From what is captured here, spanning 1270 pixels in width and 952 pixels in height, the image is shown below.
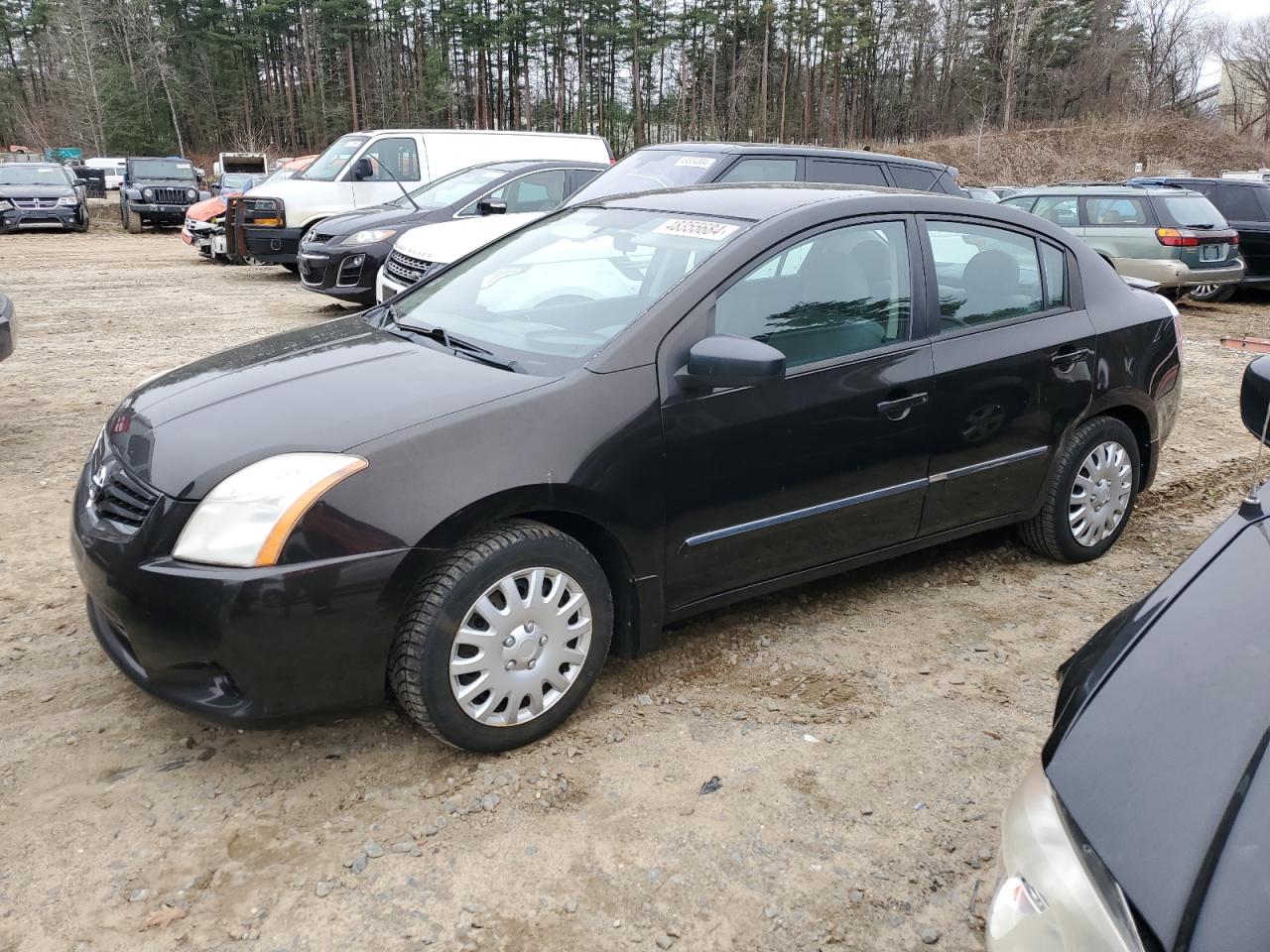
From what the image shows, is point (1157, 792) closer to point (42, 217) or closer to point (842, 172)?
point (842, 172)

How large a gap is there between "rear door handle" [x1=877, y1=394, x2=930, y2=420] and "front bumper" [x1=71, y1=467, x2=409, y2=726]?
5.96ft

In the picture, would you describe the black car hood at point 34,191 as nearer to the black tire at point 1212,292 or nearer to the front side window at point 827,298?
the black tire at point 1212,292

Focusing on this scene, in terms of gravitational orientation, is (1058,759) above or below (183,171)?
below

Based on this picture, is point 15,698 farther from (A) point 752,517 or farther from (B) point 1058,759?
(B) point 1058,759

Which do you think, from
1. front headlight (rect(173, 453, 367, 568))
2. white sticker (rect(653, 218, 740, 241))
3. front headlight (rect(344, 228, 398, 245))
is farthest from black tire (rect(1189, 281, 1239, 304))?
front headlight (rect(173, 453, 367, 568))

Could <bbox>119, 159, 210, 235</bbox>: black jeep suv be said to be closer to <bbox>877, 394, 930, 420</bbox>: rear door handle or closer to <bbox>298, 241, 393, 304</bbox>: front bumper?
<bbox>298, 241, 393, 304</bbox>: front bumper

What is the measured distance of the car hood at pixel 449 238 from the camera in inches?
336

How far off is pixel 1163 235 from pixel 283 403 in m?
12.3

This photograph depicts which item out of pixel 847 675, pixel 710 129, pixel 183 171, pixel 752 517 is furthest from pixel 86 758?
pixel 710 129

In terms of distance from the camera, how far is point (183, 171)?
2556 cm

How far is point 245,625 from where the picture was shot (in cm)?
252

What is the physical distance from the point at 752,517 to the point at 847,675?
686mm

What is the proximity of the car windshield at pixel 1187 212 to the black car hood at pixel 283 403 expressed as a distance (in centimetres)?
1189

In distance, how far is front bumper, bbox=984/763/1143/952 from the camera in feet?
4.53
